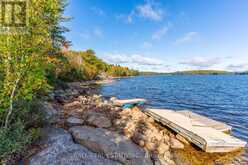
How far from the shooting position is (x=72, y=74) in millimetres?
38719

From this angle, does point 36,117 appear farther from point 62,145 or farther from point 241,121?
point 241,121

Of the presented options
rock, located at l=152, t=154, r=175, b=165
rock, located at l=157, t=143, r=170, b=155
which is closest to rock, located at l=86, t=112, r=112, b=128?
rock, located at l=157, t=143, r=170, b=155

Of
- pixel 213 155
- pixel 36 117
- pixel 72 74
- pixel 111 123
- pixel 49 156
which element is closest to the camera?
pixel 49 156

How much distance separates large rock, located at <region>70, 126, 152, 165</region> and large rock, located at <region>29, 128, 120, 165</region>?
260 millimetres

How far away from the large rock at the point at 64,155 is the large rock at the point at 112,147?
0.26 m

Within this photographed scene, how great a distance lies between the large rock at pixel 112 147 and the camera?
4.70m

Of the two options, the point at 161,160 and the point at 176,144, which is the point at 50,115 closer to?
the point at 161,160

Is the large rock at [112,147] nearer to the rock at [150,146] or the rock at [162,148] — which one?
the rock at [150,146]

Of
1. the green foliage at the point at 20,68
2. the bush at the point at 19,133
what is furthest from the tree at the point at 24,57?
the bush at the point at 19,133

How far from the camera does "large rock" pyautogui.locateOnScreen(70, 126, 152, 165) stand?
4.70 metres

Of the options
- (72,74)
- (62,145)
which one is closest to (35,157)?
(62,145)

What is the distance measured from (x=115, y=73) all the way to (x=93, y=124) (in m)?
93.6

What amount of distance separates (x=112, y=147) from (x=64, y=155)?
1.51 metres

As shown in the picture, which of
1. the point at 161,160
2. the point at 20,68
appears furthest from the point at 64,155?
the point at 161,160
